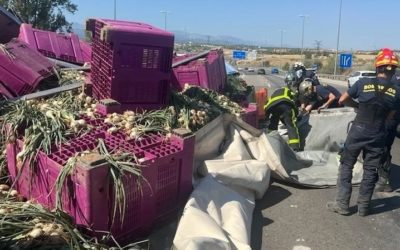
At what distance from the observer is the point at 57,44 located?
8.67 metres

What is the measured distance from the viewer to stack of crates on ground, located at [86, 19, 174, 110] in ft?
16.6

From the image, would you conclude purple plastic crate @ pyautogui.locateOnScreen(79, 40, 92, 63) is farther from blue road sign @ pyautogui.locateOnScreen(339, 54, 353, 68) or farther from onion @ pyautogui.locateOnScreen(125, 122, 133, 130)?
blue road sign @ pyautogui.locateOnScreen(339, 54, 353, 68)

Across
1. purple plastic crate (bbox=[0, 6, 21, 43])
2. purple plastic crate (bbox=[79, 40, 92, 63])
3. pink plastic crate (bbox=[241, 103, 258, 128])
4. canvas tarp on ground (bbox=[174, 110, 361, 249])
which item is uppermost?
purple plastic crate (bbox=[0, 6, 21, 43])

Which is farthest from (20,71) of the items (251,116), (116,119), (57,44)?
(251,116)

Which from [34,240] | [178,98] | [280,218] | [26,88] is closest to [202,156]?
[178,98]

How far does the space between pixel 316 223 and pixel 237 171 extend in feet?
3.52

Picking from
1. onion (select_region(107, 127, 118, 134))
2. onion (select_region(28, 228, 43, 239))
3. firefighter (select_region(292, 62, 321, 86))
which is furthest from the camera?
firefighter (select_region(292, 62, 321, 86))

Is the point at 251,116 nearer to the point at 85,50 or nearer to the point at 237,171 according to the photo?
the point at 237,171

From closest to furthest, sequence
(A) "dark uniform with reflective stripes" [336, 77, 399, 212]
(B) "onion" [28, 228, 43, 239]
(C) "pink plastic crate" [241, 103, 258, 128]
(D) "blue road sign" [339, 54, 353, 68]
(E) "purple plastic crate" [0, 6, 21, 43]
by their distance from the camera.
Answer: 1. (B) "onion" [28, 228, 43, 239]
2. (A) "dark uniform with reflective stripes" [336, 77, 399, 212]
3. (C) "pink plastic crate" [241, 103, 258, 128]
4. (E) "purple plastic crate" [0, 6, 21, 43]
5. (D) "blue road sign" [339, 54, 353, 68]

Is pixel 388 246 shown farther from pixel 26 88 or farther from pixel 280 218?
pixel 26 88

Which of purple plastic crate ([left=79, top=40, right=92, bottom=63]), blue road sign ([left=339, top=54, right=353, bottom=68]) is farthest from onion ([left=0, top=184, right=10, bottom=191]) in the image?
blue road sign ([left=339, top=54, right=353, bottom=68])

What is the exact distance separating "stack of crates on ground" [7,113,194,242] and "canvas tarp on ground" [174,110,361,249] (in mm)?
278

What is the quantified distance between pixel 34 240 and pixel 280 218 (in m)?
3.05

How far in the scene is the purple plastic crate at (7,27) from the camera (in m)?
A: 8.01
